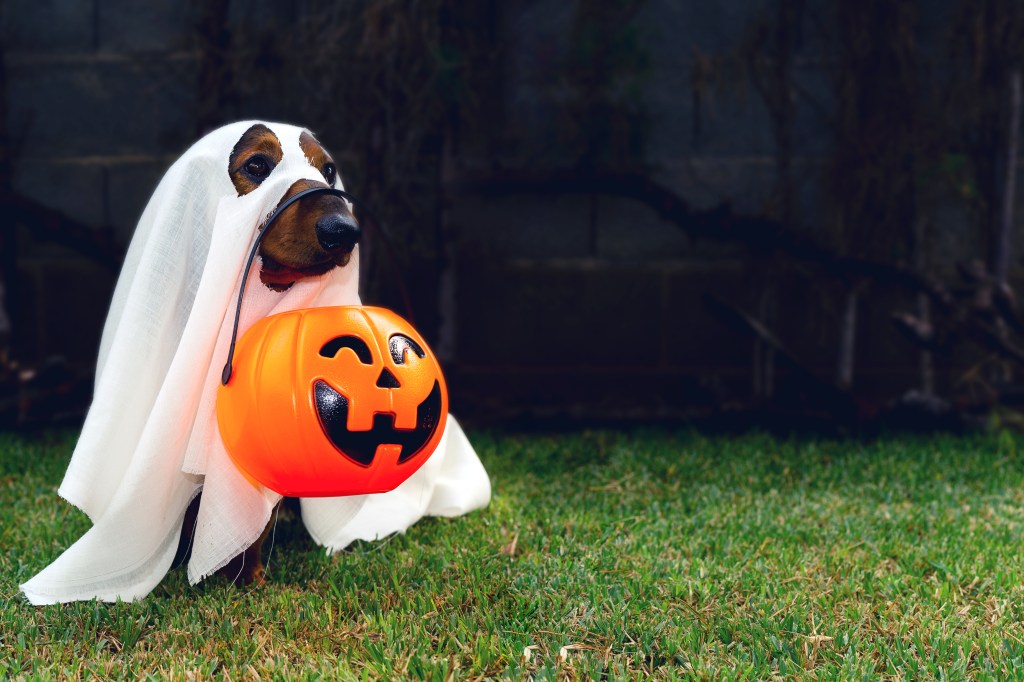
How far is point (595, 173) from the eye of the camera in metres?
4.18

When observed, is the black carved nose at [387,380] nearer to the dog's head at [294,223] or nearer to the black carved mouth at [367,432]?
the black carved mouth at [367,432]

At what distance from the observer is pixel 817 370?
15.0 ft

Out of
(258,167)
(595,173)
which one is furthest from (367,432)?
(595,173)

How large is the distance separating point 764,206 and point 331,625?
3415 millimetres

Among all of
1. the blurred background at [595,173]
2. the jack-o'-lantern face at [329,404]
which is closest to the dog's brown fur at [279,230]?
the jack-o'-lantern face at [329,404]

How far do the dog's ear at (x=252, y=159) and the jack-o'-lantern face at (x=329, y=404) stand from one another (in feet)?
1.00

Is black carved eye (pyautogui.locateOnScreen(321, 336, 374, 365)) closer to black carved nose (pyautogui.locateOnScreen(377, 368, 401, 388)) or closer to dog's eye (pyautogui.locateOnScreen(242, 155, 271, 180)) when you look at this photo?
black carved nose (pyautogui.locateOnScreen(377, 368, 401, 388))

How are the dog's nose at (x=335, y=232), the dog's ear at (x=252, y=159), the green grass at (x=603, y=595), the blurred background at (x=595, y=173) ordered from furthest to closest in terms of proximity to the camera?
the blurred background at (x=595, y=173), the dog's ear at (x=252, y=159), the dog's nose at (x=335, y=232), the green grass at (x=603, y=595)

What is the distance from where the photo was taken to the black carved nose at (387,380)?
1658 millimetres

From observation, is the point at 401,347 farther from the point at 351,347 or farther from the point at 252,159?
the point at 252,159

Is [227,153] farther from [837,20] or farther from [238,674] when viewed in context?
[837,20]

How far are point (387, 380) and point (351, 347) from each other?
3.7 inches

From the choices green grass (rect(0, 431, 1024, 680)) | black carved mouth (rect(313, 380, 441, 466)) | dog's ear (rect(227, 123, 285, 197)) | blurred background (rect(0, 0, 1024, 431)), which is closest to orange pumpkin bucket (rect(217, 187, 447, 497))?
black carved mouth (rect(313, 380, 441, 466))

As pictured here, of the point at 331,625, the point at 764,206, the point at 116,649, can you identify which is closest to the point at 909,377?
the point at 764,206
